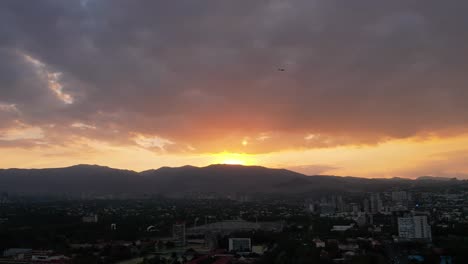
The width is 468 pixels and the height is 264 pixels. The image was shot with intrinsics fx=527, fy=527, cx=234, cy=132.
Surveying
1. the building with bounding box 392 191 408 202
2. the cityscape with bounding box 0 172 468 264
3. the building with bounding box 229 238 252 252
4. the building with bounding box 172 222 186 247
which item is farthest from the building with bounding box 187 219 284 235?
the building with bounding box 392 191 408 202

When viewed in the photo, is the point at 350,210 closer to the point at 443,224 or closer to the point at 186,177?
the point at 443,224

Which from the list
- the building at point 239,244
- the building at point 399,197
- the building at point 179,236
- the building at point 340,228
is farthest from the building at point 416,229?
the building at point 399,197

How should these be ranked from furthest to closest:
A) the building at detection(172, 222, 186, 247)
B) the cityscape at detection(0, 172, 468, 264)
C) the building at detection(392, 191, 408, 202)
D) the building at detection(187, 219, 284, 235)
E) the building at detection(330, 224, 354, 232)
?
the building at detection(392, 191, 408, 202) < the building at detection(187, 219, 284, 235) < the building at detection(330, 224, 354, 232) < the building at detection(172, 222, 186, 247) < the cityscape at detection(0, 172, 468, 264)

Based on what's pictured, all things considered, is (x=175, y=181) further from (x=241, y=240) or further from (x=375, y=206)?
(x=241, y=240)

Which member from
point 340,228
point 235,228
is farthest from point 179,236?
point 340,228

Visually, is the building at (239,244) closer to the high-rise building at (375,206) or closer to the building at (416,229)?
the building at (416,229)

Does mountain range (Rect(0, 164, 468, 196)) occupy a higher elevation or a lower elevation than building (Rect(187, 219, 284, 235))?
higher

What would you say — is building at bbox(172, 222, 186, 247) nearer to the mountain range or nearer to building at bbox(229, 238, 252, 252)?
building at bbox(229, 238, 252, 252)
